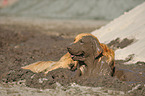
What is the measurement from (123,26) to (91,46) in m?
6.22

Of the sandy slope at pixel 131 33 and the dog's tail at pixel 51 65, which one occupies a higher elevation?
the sandy slope at pixel 131 33

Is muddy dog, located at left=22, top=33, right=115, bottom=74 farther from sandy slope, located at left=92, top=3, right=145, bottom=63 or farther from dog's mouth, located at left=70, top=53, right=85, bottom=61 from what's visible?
sandy slope, located at left=92, top=3, right=145, bottom=63

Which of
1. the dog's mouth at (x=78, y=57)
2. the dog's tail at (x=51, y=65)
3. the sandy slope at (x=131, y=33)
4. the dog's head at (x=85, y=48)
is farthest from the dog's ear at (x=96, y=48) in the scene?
the sandy slope at (x=131, y=33)

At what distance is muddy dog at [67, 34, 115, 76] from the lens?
453cm

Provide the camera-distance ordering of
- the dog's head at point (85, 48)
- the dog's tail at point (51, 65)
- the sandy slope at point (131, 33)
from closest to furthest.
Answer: the dog's head at point (85, 48), the dog's tail at point (51, 65), the sandy slope at point (131, 33)

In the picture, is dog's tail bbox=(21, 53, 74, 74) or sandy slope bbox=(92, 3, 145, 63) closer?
dog's tail bbox=(21, 53, 74, 74)

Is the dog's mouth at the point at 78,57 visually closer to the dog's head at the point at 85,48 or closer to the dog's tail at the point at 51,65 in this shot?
the dog's head at the point at 85,48

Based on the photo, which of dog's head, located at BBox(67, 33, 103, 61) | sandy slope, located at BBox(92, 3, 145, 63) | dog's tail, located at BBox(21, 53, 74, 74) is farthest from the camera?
sandy slope, located at BBox(92, 3, 145, 63)

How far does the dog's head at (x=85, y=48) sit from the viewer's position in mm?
4508

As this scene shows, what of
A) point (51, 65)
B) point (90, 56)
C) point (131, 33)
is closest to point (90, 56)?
point (90, 56)

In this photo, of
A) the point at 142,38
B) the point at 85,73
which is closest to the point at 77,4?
the point at 142,38

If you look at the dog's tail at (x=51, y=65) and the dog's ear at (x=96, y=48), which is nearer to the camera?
the dog's ear at (x=96, y=48)

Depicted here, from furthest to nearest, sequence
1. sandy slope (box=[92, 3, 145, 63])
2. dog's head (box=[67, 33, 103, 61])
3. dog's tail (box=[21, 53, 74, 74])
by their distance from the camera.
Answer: sandy slope (box=[92, 3, 145, 63])
dog's tail (box=[21, 53, 74, 74])
dog's head (box=[67, 33, 103, 61])

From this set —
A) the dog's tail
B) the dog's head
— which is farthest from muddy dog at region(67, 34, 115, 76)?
the dog's tail
